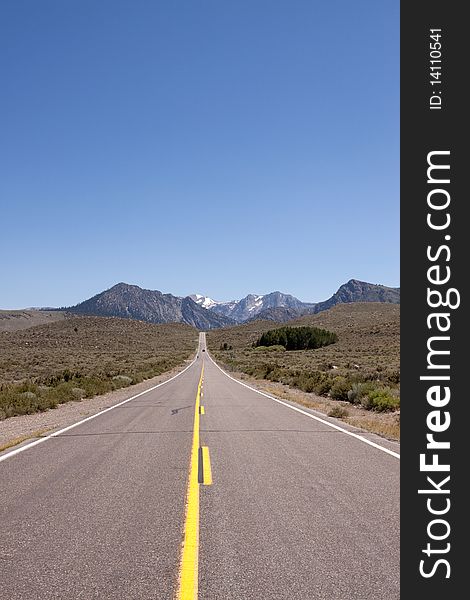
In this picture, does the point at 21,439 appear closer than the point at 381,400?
Yes

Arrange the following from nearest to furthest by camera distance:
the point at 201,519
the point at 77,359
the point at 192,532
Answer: the point at 192,532 < the point at 201,519 < the point at 77,359

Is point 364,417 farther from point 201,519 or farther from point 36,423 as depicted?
point 201,519

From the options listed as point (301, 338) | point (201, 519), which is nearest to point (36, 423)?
point (201, 519)

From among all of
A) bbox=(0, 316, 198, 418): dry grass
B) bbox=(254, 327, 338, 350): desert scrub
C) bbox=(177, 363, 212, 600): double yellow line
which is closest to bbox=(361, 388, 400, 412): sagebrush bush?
bbox=(177, 363, 212, 600): double yellow line

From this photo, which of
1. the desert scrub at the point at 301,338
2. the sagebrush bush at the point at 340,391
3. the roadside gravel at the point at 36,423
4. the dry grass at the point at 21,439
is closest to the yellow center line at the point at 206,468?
the dry grass at the point at 21,439

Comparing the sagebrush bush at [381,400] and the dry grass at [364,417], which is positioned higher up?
the sagebrush bush at [381,400]

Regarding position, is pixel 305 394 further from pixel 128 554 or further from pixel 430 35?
pixel 128 554

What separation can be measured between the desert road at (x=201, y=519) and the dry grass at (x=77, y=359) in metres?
11.8

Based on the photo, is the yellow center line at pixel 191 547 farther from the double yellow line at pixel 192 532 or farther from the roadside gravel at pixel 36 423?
the roadside gravel at pixel 36 423

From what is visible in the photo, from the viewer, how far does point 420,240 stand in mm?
10914

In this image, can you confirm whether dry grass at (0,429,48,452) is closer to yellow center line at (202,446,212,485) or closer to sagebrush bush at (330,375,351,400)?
yellow center line at (202,446,212,485)

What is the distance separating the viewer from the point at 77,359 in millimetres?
72438

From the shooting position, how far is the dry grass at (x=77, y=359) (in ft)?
82.5

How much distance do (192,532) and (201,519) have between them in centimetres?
48
